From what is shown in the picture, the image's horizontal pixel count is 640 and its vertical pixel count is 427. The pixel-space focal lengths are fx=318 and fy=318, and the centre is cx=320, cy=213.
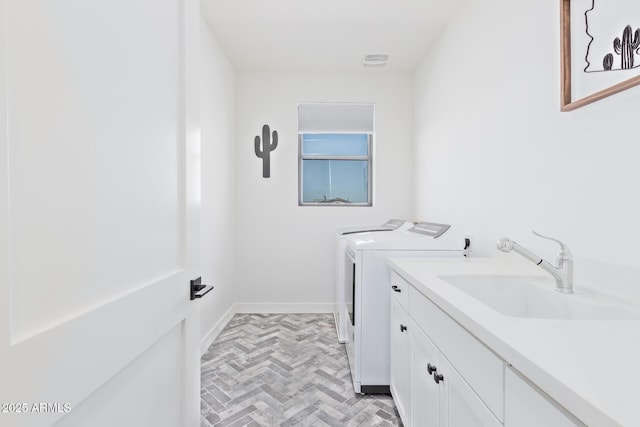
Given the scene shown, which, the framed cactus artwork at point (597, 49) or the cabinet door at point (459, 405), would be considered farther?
the framed cactus artwork at point (597, 49)

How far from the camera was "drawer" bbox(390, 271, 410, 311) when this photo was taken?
1535mm

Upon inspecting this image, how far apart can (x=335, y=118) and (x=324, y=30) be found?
1035mm

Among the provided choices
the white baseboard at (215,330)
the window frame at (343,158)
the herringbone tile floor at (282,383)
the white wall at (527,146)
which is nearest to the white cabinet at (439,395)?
the herringbone tile floor at (282,383)

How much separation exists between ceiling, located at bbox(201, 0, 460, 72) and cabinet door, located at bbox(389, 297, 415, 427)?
209 cm

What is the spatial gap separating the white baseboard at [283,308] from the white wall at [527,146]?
1688 millimetres

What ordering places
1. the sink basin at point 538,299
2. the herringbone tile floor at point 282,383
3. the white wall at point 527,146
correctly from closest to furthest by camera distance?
the sink basin at point 538,299 < the white wall at point 527,146 < the herringbone tile floor at point 282,383

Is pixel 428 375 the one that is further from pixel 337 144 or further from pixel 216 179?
pixel 337 144

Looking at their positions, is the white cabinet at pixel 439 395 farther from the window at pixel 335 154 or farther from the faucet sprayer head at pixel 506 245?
the window at pixel 335 154

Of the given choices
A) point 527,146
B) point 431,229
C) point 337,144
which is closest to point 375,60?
point 337,144

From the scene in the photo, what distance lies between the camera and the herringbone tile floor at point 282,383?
5.78ft

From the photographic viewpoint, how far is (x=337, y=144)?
368 cm

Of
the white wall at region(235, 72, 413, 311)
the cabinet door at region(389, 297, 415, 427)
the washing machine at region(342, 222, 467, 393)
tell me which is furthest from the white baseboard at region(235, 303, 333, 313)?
A: the cabinet door at region(389, 297, 415, 427)

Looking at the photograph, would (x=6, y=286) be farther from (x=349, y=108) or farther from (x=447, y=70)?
(x=349, y=108)

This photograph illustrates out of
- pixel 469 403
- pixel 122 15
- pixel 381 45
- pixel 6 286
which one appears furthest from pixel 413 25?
pixel 6 286
